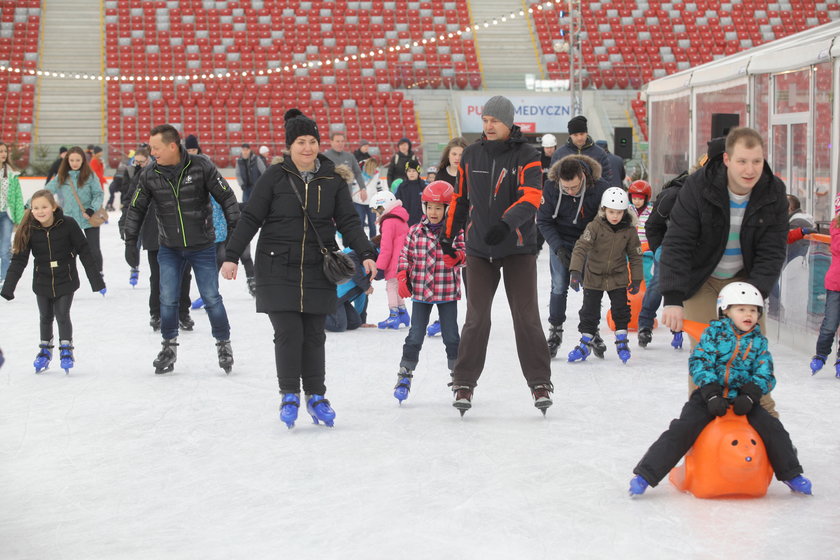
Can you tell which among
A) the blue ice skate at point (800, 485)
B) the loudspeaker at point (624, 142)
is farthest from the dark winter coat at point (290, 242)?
the loudspeaker at point (624, 142)

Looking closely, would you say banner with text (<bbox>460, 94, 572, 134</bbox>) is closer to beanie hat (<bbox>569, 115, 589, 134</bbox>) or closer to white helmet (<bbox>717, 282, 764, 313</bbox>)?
beanie hat (<bbox>569, 115, 589, 134</bbox>)

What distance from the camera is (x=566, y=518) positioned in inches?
143

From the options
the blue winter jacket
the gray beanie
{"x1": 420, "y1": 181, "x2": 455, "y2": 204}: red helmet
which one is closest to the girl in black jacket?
{"x1": 420, "y1": 181, "x2": 455, "y2": 204}: red helmet

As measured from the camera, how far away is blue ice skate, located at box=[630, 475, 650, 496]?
12.6 feet

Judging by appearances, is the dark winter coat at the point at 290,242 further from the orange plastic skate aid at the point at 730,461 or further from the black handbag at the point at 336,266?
the orange plastic skate aid at the point at 730,461

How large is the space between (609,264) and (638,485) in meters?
2.92

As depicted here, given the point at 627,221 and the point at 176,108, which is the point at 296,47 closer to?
the point at 176,108

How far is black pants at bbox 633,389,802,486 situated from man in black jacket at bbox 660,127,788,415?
18cm

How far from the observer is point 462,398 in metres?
5.11

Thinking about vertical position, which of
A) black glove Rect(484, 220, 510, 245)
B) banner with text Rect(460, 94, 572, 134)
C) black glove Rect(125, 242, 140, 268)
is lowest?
black glove Rect(125, 242, 140, 268)

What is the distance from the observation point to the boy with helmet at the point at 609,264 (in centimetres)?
658

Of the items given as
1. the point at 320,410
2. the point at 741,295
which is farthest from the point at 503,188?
the point at 741,295

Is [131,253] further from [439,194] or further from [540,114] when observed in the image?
[540,114]

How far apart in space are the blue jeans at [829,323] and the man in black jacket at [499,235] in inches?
78.8
